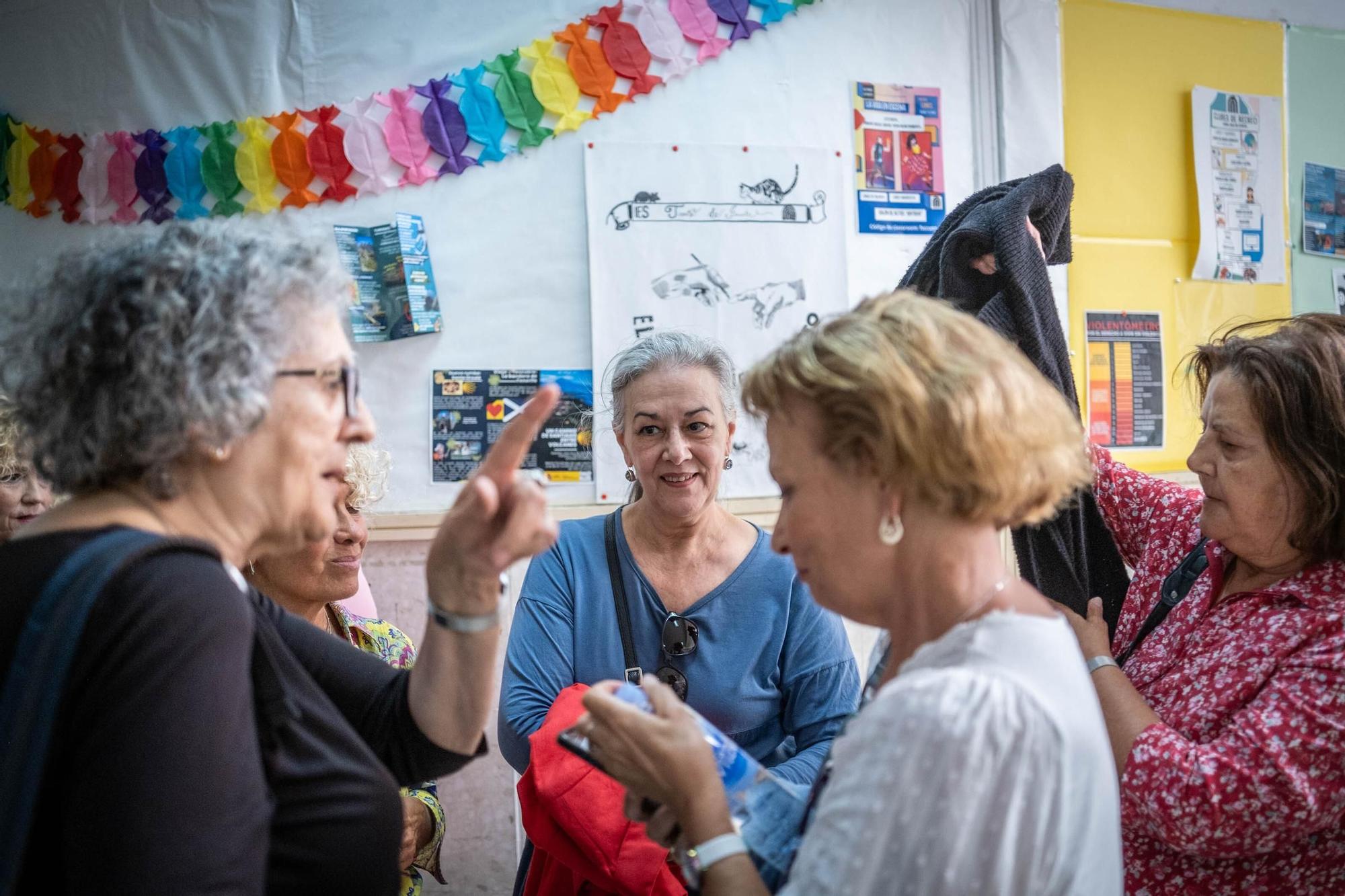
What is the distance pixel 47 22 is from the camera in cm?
322

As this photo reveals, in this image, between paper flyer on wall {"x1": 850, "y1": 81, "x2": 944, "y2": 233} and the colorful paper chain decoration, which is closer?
the colorful paper chain decoration

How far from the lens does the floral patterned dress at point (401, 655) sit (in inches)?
81.1

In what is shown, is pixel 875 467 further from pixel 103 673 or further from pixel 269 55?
pixel 269 55

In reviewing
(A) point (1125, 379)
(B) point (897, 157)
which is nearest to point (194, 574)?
(B) point (897, 157)

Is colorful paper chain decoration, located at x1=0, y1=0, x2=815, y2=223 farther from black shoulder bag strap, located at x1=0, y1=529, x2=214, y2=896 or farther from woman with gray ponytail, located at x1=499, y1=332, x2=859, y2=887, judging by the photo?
black shoulder bag strap, located at x1=0, y1=529, x2=214, y2=896

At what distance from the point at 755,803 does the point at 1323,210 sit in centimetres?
390

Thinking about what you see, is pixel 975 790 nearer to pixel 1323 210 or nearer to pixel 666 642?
pixel 666 642

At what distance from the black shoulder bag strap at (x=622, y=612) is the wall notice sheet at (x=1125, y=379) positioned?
232cm

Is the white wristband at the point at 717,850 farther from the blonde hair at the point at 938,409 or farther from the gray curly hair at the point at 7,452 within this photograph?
the gray curly hair at the point at 7,452

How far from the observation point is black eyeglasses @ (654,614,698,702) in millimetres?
Result: 1939

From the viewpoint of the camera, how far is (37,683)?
2.89 feet

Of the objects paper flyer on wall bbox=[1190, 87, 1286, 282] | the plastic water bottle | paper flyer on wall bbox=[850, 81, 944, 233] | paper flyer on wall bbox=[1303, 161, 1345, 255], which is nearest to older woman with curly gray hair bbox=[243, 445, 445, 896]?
the plastic water bottle

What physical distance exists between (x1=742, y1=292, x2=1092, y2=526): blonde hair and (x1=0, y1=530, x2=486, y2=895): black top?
657mm

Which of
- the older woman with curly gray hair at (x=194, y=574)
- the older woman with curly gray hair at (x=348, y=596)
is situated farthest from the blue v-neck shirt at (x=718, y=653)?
the older woman with curly gray hair at (x=194, y=574)
